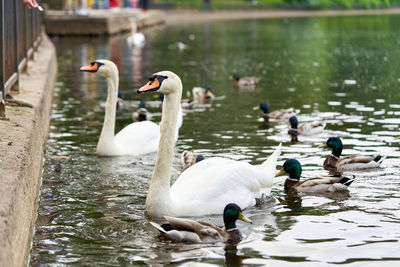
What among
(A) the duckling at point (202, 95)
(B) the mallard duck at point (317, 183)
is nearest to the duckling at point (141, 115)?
(A) the duckling at point (202, 95)

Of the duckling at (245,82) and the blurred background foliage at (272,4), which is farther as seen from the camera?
the blurred background foliage at (272,4)

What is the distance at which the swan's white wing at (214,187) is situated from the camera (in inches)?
370

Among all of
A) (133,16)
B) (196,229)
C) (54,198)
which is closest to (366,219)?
(196,229)

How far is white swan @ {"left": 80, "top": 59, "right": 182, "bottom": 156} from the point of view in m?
13.1

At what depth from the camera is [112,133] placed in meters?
13.1

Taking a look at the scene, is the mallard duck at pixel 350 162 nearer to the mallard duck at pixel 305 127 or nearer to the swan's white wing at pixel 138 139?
the mallard duck at pixel 305 127

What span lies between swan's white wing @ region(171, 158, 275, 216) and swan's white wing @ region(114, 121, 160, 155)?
3469 millimetres

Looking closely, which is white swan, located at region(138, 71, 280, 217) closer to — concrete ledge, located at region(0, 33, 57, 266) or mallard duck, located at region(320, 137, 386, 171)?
concrete ledge, located at region(0, 33, 57, 266)

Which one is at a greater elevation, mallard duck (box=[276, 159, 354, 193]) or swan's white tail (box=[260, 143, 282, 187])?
swan's white tail (box=[260, 143, 282, 187])

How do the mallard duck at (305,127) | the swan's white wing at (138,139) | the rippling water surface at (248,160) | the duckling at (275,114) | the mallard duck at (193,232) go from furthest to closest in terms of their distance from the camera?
the duckling at (275,114), the mallard duck at (305,127), the swan's white wing at (138,139), the mallard duck at (193,232), the rippling water surface at (248,160)

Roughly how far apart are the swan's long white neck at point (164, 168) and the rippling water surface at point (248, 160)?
25cm

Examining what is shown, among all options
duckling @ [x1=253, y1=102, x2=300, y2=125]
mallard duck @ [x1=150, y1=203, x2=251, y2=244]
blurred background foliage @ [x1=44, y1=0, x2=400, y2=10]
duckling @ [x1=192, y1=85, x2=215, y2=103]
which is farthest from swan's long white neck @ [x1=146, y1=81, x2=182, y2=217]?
blurred background foliage @ [x1=44, y1=0, x2=400, y2=10]

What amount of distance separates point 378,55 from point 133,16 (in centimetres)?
2552

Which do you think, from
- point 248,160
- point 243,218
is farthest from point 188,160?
point 243,218
